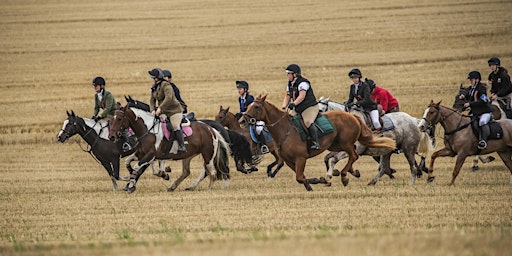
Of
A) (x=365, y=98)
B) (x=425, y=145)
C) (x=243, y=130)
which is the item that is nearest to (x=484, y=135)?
(x=425, y=145)

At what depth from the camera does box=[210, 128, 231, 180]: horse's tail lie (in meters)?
19.6

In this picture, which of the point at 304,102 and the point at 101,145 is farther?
the point at 101,145

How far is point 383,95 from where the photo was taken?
2153 centimetres

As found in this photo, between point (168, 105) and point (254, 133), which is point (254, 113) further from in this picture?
point (254, 133)

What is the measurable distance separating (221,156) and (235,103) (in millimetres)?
14174

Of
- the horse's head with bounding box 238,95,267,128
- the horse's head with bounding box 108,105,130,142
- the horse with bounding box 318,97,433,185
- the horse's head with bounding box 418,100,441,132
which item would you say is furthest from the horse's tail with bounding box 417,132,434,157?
the horse's head with bounding box 108,105,130,142

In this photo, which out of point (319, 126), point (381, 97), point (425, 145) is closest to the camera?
point (319, 126)

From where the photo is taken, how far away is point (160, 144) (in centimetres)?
1884

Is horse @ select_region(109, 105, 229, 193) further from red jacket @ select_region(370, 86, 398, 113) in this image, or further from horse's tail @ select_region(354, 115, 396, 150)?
red jacket @ select_region(370, 86, 398, 113)

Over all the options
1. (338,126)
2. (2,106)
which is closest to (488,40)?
(2,106)

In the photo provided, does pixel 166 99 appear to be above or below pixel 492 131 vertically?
above

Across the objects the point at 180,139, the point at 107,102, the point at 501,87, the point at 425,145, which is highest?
the point at 107,102

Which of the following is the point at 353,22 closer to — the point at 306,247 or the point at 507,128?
the point at 507,128

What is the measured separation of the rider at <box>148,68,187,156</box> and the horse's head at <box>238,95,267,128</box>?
190 centimetres
